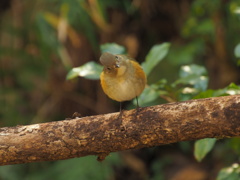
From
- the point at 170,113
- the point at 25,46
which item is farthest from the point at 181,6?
the point at 170,113

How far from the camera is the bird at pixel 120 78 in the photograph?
255 centimetres

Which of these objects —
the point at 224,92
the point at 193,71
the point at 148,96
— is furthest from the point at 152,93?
the point at 224,92

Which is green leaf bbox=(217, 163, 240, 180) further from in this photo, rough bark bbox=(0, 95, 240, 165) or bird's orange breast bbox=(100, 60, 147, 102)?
bird's orange breast bbox=(100, 60, 147, 102)

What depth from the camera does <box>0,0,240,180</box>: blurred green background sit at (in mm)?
4734

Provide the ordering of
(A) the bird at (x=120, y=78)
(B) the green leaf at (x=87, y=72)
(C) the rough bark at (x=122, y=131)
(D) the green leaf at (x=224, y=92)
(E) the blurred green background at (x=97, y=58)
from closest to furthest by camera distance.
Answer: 1. (C) the rough bark at (x=122, y=131)
2. (D) the green leaf at (x=224, y=92)
3. (A) the bird at (x=120, y=78)
4. (B) the green leaf at (x=87, y=72)
5. (E) the blurred green background at (x=97, y=58)

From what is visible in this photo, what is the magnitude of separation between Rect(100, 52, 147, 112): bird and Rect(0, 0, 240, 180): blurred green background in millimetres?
1844

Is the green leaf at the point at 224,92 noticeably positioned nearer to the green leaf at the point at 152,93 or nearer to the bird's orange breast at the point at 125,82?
the green leaf at the point at 152,93

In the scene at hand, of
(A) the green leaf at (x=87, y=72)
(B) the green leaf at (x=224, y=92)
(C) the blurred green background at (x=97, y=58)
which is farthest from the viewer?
(C) the blurred green background at (x=97, y=58)

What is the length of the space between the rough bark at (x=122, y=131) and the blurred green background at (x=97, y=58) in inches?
85.9

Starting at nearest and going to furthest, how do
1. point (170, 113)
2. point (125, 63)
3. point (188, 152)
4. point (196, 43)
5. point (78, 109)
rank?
1. point (170, 113)
2. point (125, 63)
3. point (196, 43)
4. point (188, 152)
5. point (78, 109)

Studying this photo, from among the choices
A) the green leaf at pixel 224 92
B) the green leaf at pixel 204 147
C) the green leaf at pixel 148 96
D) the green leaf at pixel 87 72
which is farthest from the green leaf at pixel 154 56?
the green leaf at pixel 204 147

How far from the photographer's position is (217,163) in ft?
16.5

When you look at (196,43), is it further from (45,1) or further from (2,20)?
(2,20)

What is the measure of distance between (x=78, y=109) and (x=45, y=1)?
162cm
